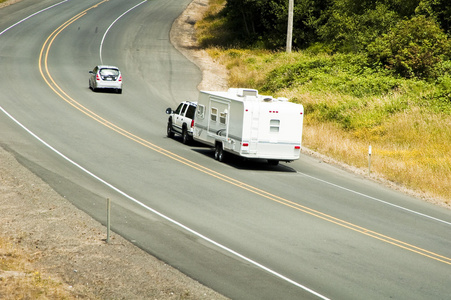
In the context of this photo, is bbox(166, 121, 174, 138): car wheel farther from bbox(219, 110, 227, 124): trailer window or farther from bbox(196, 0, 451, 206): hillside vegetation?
bbox(196, 0, 451, 206): hillside vegetation

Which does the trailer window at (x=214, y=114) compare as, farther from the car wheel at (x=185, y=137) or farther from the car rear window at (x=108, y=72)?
the car rear window at (x=108, y=72)

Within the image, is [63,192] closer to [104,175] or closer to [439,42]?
[104,175]

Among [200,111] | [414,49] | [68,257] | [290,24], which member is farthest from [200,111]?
[290,24]

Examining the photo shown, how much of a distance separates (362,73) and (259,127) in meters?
17.9

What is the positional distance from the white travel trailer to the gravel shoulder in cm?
791

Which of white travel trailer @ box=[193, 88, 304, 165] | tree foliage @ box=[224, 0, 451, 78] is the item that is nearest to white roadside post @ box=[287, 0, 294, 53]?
tree foliage @ box=[224, 0, 451, 78]

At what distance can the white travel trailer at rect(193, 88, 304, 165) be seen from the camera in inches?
990

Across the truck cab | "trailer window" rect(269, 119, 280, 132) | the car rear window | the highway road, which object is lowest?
the highway road

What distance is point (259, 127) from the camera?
25.2m

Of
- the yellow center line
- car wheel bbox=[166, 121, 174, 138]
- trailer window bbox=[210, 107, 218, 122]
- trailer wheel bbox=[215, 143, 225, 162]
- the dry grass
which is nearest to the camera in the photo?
the dry grass

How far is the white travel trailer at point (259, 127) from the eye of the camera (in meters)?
25.1

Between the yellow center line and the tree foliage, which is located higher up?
the tree foliage

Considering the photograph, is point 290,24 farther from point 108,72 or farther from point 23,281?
point 23,281

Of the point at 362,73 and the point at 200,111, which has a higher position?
the point at 362,73
